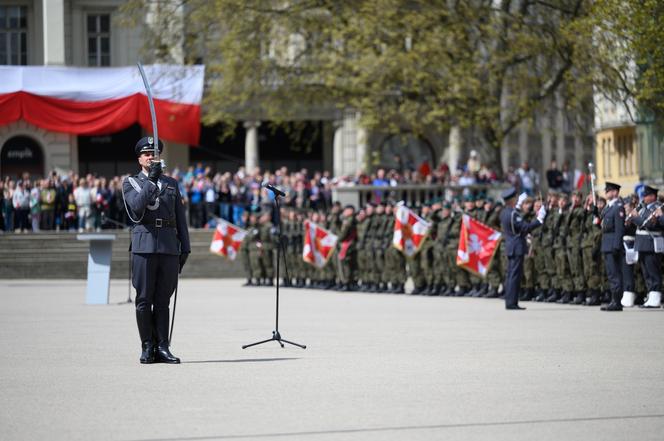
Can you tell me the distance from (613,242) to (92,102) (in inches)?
1013

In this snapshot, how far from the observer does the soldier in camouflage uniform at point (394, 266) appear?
1187 inches

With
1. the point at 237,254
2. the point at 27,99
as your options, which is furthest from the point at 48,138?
the point at 237,254

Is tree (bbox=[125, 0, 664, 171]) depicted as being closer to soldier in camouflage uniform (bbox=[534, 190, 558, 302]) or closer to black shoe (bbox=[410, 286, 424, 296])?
black shoe (bbox=[410, 286, 424, 296])

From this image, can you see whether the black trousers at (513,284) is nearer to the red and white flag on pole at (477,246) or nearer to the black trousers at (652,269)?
the black trousers at (652,269)

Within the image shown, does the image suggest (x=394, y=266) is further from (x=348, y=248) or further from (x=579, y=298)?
(x=579, y=298)

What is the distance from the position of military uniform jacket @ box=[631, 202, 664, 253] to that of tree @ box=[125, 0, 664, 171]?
984 centimetres

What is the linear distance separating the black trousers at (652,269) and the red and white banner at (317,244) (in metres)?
10.7

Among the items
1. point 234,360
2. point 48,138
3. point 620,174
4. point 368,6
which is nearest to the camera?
point 234,360

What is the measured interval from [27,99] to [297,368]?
32449 mm

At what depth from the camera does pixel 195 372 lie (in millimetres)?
12977

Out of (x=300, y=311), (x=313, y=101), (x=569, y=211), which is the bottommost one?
(x=300, y=311)

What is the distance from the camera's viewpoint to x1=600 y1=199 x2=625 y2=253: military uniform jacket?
21.8m

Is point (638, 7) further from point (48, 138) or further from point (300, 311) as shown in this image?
point (48, 138)

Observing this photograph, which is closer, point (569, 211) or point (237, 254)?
point (569, 211)
